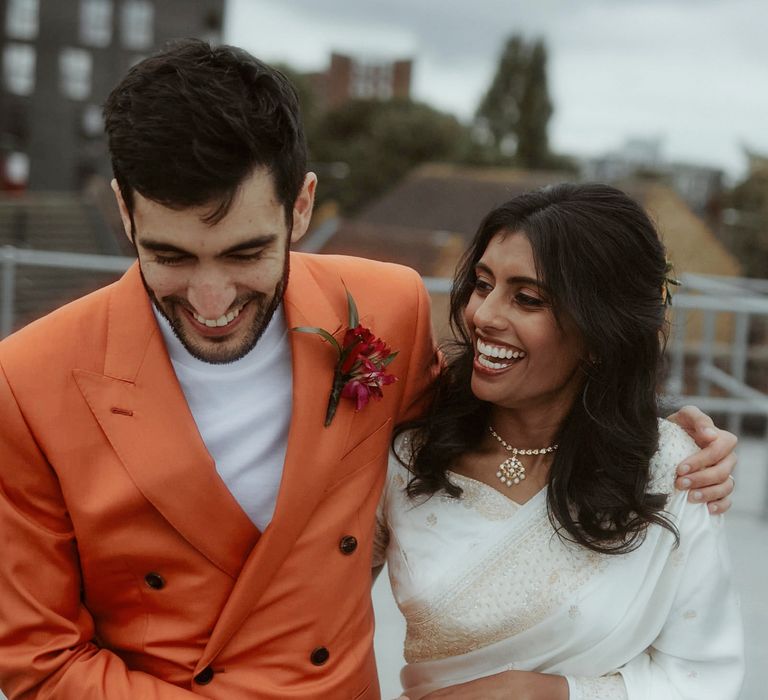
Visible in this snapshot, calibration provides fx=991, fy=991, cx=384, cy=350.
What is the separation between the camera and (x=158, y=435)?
67.7 inches

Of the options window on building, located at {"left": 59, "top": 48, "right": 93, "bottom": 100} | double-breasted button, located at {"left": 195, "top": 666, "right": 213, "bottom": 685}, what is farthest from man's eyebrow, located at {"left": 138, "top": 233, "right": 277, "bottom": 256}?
window on building, located at {"left": 59, "top": 48, "right": 93, "bottom": 100}

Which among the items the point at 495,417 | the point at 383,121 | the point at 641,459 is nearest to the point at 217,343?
the point at 495,417

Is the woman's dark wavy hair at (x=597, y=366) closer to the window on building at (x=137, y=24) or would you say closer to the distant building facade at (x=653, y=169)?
the window on building at (x=137, y=24)

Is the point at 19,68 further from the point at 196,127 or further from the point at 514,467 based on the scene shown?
the point at 196,127

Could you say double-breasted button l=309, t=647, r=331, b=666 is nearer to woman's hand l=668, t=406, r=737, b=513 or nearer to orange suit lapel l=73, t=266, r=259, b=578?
orange suit lapel l=73, t=266, r=259, b=578

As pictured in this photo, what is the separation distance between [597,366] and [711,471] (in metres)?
0.31

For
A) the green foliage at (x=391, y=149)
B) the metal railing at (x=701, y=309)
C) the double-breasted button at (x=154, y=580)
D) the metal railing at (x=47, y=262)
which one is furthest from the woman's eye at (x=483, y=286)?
the green foliage at (x=391, y=149)

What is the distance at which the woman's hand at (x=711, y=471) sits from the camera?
78.5 inches

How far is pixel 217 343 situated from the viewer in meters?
1.71

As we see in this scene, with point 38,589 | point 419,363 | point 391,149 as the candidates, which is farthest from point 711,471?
point 391,149

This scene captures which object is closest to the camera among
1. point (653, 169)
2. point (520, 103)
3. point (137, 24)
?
point (137, 24)

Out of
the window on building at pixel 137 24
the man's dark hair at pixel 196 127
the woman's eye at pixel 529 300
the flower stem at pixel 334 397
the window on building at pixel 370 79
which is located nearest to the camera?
the man's dark hair at pixel 196 127

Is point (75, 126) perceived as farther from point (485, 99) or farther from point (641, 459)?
point (641, 459)

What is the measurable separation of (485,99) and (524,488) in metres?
53.6
